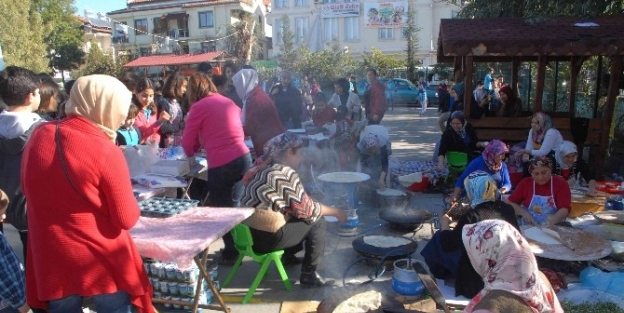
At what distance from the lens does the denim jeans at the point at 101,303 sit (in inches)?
86.7

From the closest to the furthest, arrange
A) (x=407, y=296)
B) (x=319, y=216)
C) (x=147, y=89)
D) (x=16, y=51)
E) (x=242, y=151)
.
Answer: (x=407, y=296)
(x=319, y=216)
(x=242, y=151)
(x=147, y=89)
(x=16, y=51)

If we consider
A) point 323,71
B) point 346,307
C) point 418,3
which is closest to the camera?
point 346,307

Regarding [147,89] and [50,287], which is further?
[147,89]

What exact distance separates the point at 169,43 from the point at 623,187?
36.8 metres

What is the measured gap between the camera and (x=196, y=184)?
5.33 meters

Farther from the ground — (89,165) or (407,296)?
(89,165)

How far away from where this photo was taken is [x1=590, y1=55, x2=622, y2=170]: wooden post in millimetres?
7191

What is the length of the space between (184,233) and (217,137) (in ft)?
5.06

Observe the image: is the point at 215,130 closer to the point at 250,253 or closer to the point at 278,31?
the point at 250,253

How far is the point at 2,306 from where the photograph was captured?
2.45 metres

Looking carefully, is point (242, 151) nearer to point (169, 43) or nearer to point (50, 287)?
point (50, 287)

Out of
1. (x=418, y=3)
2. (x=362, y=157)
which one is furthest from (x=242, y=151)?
(x=418, y=3)

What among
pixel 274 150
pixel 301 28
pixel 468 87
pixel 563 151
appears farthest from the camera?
pixel 301 28

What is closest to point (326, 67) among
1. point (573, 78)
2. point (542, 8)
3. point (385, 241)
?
point (542, 8)
